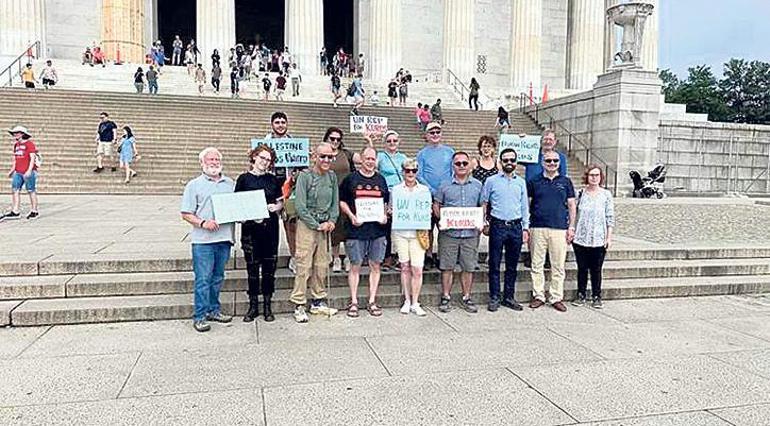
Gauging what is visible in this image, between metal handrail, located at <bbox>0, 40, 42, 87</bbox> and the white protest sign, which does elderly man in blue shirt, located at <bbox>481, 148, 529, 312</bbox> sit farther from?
metal handrail, located at <bbox>0, 40, 42, 87</bbox>

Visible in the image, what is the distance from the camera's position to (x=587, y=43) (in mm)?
38906

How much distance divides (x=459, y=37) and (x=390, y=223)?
31.3 meters

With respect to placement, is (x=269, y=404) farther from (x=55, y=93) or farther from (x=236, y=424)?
(x=55, y=93)

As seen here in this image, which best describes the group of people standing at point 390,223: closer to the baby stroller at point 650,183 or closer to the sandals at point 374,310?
the sandals at point 374,310

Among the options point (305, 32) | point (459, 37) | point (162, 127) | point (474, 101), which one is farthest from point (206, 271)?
point (459, 37)

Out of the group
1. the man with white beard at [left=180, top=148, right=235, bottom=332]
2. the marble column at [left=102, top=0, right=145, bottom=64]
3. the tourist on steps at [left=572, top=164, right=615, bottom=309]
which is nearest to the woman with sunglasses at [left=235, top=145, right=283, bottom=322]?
the man with white beard at [left=180, top=148, right=235, bottom=332]

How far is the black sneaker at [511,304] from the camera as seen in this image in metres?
6.99

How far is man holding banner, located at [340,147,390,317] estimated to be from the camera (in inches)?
253

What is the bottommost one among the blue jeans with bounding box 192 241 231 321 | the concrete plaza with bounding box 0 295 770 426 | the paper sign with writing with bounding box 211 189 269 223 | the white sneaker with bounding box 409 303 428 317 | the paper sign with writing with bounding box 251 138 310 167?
the concrete plaza with bounding box 0 295 770 426

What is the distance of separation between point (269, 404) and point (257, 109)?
66.4 feet

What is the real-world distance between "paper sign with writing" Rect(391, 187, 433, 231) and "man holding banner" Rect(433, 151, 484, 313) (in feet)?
0.78

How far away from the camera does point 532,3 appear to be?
3622 cm

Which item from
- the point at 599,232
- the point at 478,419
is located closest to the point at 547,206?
the point at 599,232

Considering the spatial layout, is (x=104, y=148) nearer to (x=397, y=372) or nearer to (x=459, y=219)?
(x=459, y=219)
